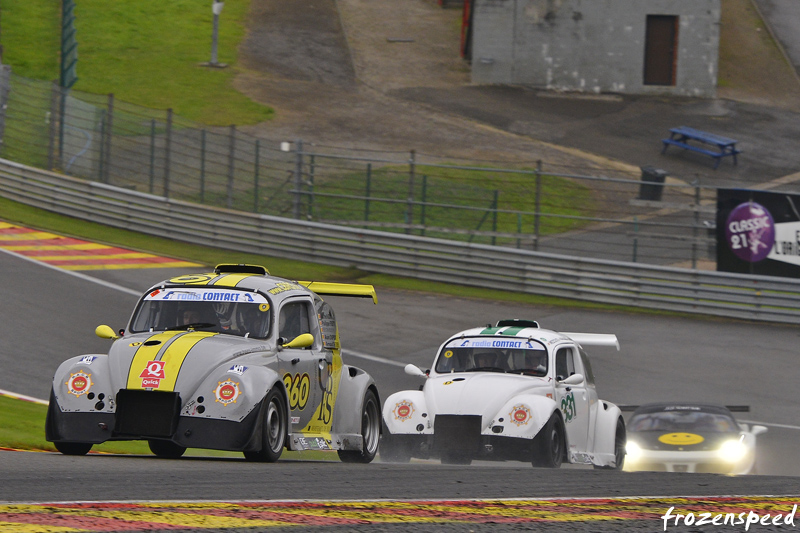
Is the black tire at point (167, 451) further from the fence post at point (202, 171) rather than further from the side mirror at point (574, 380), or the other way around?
the fence post at point (202, 171)

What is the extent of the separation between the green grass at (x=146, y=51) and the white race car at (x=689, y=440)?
29697 mm

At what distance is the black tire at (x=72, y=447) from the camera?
9.37m

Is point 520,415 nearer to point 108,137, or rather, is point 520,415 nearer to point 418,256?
point 418,256

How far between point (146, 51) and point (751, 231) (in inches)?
1374

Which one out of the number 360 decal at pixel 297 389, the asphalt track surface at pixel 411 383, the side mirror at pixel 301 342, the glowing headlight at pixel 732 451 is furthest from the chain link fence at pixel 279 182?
the side mirror at pixel 301 342

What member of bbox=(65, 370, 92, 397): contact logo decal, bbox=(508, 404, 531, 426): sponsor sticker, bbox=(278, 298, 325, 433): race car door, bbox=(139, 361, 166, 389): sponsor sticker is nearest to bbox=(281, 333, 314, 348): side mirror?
bbox=(278, 298, 325, 433): race car door

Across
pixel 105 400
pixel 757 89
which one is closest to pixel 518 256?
pixel 105 400

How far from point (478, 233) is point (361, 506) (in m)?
18.2

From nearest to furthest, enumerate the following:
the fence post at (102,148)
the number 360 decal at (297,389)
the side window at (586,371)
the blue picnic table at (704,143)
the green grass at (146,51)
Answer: the number 360 decal at (297,389) < the side window at (586,371) < the fence post at (102,148) < the blue picnic table at (704,143) < the green grass at (146,51)

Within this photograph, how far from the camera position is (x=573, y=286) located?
23.2 metres

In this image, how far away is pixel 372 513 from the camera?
613 centimetres

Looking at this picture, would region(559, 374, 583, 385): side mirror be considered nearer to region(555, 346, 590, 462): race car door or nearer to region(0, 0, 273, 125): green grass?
region(555, 346, 590, 462): race car door

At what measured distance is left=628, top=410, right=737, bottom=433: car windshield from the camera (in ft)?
46.4

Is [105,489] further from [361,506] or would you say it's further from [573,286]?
[573,286]
